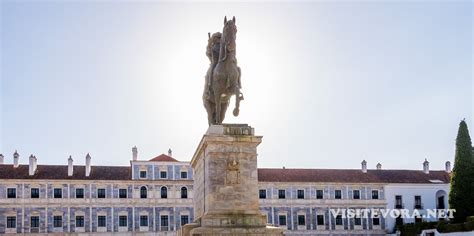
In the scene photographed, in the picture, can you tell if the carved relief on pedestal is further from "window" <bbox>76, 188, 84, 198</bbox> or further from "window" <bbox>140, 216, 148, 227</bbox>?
"window" <bbox>140, 216, 148, 227</bbox>

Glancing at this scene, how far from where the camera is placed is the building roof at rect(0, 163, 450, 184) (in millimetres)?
54781

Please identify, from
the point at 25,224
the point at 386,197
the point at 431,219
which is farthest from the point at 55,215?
the point at 431,219

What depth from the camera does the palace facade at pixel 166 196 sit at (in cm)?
5394

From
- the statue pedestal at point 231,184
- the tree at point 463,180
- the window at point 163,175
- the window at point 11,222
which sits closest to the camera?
the statue pedestal at point 231,184

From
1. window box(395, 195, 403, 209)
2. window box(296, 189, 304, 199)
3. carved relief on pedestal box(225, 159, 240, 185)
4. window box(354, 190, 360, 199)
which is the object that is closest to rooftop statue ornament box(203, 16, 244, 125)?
carved relief on pedestal box(225, 159, 240, 185)

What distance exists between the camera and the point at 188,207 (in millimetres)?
57156

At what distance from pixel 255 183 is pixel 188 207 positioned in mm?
45603

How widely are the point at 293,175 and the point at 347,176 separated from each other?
5.50 metres

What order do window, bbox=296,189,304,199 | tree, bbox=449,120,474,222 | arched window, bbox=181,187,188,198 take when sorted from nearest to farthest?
1. tree, bbox=449,120,474,222
2. arched window, bbox=181,187,188,198
3. window, bbox=296,189,304,199

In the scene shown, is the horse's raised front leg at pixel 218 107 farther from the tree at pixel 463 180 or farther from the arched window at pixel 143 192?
the arched window at pixel 143 192

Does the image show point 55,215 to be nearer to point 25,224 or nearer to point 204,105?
point 25,224

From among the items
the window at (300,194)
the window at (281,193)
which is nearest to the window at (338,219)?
the window at (300,194)

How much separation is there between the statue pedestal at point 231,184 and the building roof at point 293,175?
44941 mm

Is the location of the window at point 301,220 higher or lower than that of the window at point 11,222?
lower
